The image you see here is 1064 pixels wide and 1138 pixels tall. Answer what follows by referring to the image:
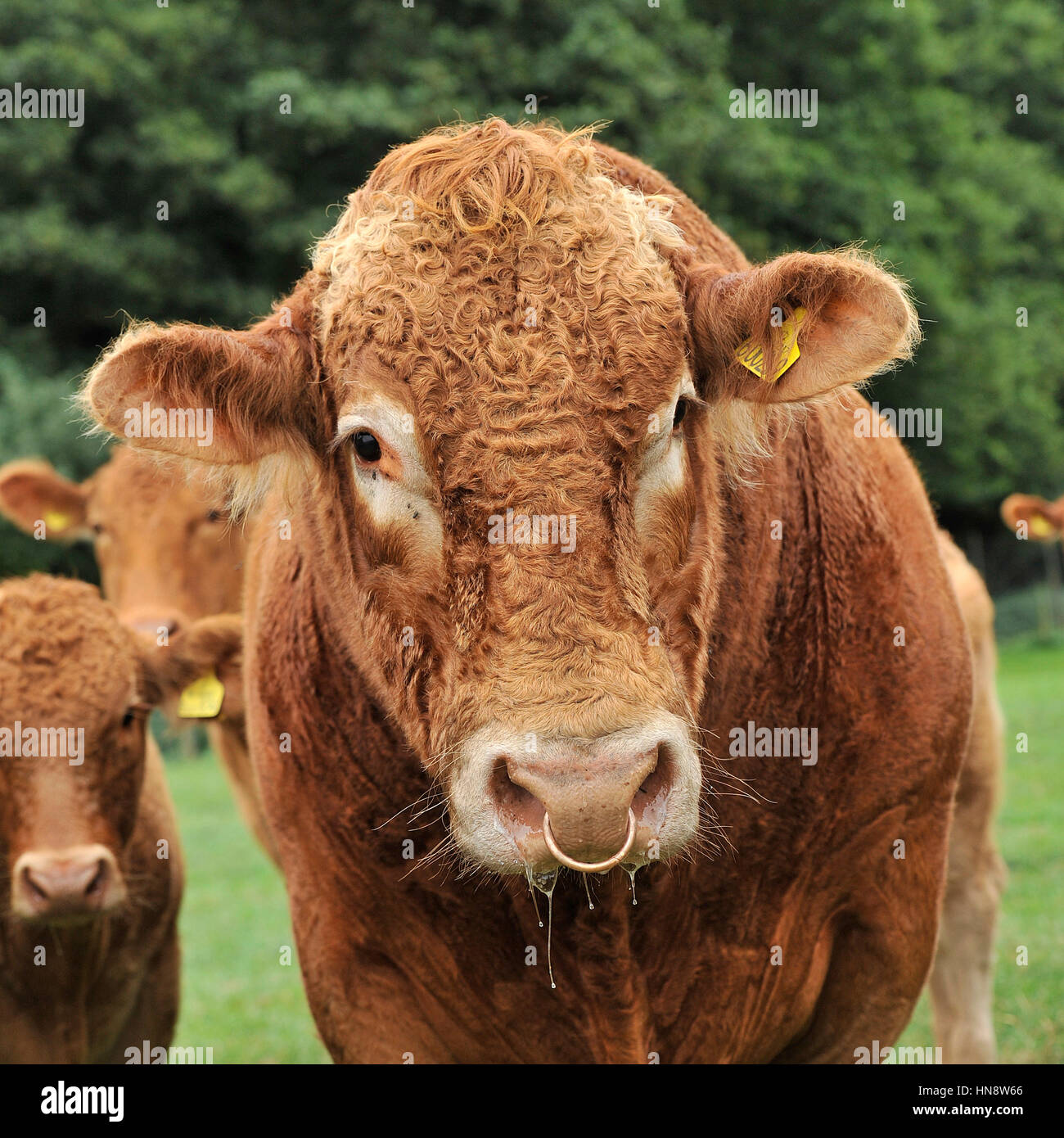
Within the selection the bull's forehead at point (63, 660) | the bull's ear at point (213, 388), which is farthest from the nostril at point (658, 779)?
the bull's forehead at point (63, 660)

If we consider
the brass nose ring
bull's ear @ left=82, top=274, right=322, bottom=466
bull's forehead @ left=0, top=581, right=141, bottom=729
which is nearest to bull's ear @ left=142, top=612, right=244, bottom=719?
bull's forehead @ left=0, top=581, right=141, bottom=729

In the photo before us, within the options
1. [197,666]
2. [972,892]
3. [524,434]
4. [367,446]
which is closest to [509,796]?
[524,434]

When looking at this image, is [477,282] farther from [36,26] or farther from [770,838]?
[36,26]

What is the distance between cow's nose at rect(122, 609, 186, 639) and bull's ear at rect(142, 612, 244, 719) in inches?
6.9

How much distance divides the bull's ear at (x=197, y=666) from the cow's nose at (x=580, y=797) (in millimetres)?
2975

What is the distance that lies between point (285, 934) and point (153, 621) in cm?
400

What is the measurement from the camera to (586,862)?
2.53 m

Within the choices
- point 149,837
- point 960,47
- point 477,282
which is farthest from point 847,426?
point 960,47

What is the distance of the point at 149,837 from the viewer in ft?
17.8

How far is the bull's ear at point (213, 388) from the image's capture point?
301 cm

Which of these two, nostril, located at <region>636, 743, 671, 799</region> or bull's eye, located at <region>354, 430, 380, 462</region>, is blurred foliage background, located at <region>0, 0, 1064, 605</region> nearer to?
bull's eye, located at <region>354, 430, 380, 462</region>

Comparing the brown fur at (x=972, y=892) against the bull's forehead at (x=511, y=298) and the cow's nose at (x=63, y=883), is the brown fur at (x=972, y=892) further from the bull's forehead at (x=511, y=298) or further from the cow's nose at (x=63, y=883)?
the cow's nose at (x=63, y=883)

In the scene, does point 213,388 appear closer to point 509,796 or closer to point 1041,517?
point 509,796
